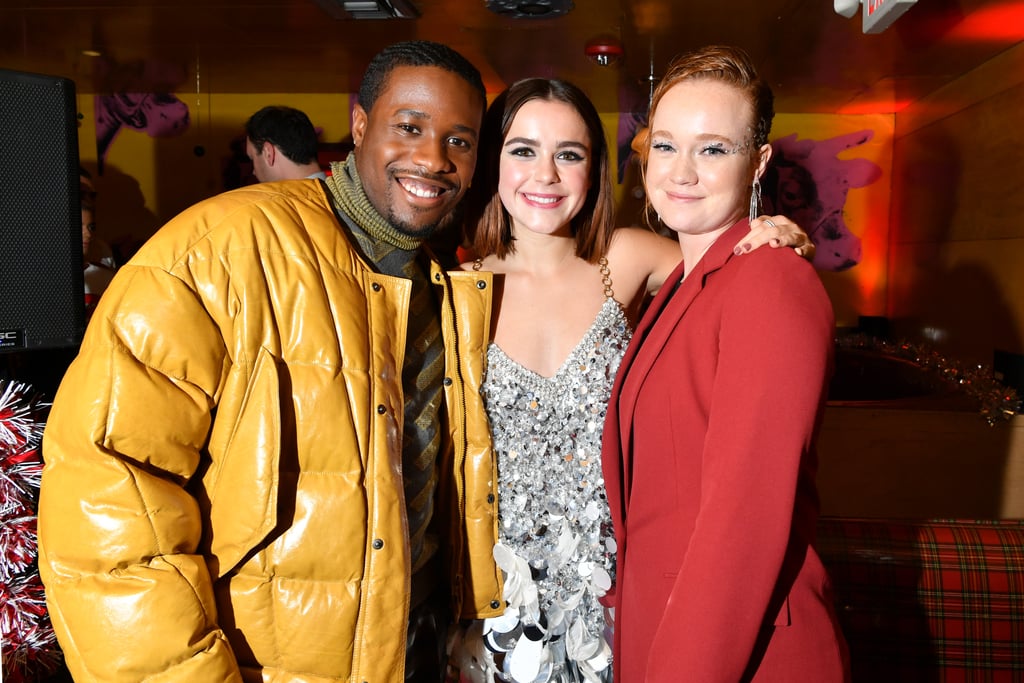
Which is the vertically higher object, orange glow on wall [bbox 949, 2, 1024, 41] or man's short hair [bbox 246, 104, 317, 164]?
orange glow on wall [bbox 949, 2, 1024, 41]

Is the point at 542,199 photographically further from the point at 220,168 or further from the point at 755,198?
the point at 220,168

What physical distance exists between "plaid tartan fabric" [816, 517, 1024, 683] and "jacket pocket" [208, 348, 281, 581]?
154 centimetres

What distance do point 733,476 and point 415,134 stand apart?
37.2 inches

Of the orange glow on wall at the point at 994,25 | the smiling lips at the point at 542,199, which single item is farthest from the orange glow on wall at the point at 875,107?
the smiling lips at the point at 542,199

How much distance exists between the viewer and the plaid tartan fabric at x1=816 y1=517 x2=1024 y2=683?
7.07ft

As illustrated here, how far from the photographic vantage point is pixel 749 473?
1.15 m

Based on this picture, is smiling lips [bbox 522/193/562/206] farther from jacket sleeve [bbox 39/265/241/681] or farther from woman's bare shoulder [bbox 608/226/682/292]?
jacket sleeve [bbox 39/265/241/681]

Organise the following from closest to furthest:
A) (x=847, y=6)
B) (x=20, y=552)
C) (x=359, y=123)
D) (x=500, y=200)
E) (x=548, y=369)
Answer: (x=20, y=552)
(x=359, y=123)
(x=548, y=369)
(x=500, y=200)
(x=847, y=6)

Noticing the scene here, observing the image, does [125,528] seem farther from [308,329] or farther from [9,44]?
[9,44]

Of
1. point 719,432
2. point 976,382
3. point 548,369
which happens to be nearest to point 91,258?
point 548,369

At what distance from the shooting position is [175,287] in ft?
4.15

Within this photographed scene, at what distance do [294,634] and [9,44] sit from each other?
19.1ft

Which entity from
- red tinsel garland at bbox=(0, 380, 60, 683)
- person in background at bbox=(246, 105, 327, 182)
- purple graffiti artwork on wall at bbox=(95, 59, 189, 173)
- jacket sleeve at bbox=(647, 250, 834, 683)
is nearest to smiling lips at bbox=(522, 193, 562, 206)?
jacket sleeve at bbox=(647, 250, 834, 683)

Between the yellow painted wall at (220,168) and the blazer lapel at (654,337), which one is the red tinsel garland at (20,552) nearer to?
the blazer lapel at (654,337)
